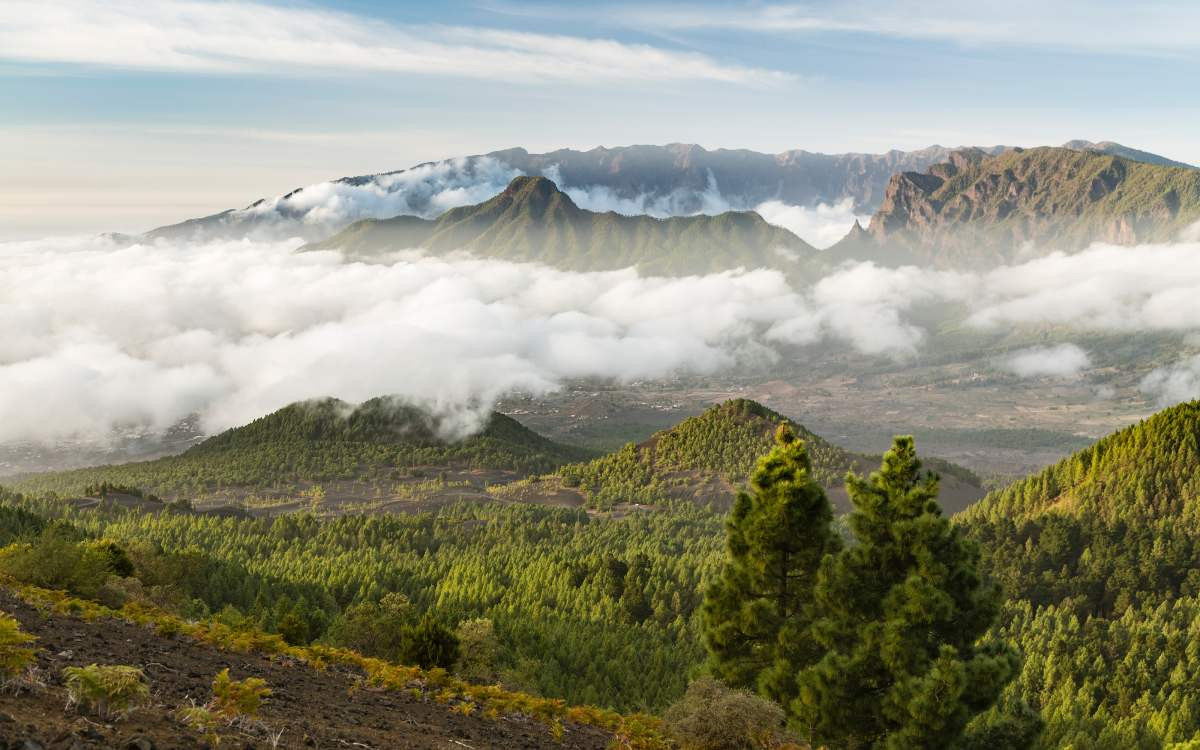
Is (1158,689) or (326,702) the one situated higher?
(326,702)

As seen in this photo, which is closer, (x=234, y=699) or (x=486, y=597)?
(x=234, y=699)

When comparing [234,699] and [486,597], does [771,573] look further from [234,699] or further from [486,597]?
[486,597]

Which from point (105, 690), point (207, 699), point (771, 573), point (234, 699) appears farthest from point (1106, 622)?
point (105, 690)

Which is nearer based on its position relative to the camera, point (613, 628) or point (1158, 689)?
point (1158, 689)

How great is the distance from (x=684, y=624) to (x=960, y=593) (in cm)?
11627

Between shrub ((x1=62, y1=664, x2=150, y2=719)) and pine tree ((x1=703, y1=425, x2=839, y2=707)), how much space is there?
115 ft

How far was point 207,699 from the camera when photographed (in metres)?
30.7

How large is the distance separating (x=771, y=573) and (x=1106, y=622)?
13518 cm

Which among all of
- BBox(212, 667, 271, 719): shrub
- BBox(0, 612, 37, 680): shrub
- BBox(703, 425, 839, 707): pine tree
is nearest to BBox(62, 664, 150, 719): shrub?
BBox(0, 612, 37, 680): shrub

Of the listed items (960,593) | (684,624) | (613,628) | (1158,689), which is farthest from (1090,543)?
(960,593)

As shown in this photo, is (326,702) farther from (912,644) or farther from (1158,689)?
(1158,689)

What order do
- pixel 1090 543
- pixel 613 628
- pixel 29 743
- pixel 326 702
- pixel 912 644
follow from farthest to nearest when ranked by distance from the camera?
pixel 1090 543 < pixel 613 628 < pixel 912 644 < pixel 326 702 < pixel 29 743

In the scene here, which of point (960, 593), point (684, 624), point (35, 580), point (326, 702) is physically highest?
point (960, 593)

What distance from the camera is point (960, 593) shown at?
150ft
